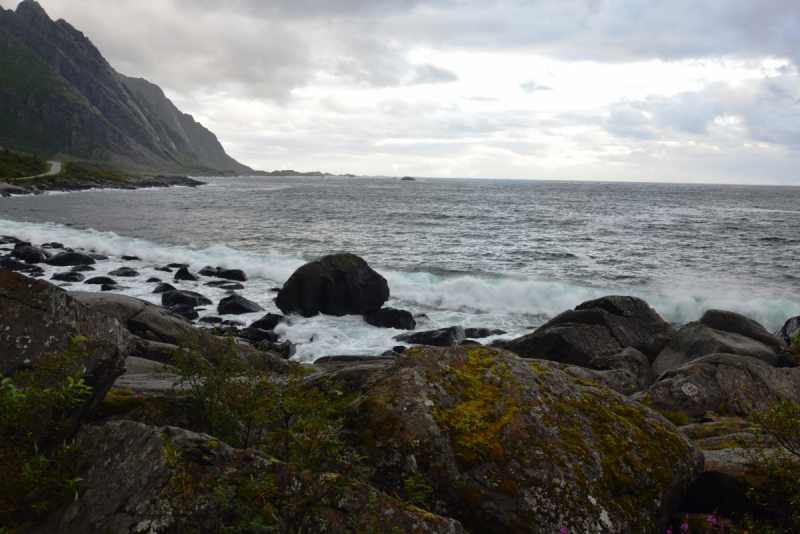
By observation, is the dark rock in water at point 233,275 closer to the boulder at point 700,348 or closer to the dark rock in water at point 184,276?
the dark rock in water at point 184,276

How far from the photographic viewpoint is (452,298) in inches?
928

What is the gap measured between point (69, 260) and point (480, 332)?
84.3 ft

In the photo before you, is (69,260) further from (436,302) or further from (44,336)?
(44,336)

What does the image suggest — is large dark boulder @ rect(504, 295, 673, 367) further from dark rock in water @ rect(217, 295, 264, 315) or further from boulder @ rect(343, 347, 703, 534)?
dark rock in water @ rect(217, 295, 264, 315)

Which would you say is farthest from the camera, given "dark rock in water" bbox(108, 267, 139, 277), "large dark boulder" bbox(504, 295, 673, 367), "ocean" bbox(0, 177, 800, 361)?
"dark rock in water" bbox(108, 267, 139, 277)

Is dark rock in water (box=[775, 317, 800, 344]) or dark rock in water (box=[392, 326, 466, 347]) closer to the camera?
dark rock in water (box=[775, 317, 800, 344])

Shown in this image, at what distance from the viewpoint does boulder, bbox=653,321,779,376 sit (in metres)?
12.0

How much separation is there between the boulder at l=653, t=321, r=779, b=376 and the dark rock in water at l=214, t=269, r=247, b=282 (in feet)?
70.9

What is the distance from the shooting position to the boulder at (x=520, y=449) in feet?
12.9

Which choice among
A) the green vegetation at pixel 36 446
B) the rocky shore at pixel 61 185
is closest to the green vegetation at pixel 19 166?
the rocky shore at pixel 61 185

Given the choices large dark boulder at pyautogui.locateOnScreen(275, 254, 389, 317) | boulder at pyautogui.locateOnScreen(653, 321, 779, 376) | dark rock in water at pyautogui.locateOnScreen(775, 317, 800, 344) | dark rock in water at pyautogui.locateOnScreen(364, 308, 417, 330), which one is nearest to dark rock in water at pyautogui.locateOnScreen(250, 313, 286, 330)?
large dark boulder at pyautogui.locateOnScreen(275, 254, 389, 317)

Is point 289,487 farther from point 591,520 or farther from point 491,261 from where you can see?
point 491,261

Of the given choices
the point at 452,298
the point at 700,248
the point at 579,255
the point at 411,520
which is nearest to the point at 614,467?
the point at 411,520

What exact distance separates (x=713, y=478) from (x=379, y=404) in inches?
150
